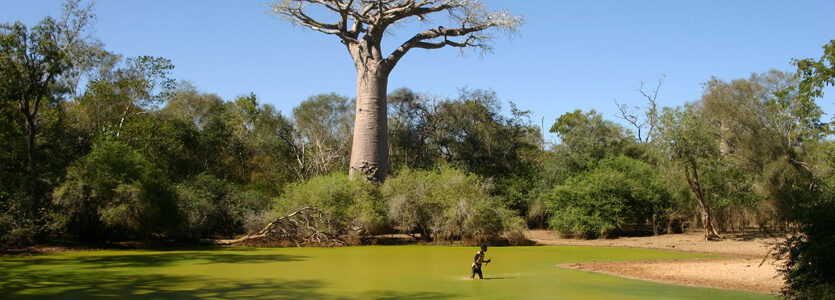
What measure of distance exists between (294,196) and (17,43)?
9.04 m

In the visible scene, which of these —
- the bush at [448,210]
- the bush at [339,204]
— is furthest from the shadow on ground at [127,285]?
the bush at [448,210]

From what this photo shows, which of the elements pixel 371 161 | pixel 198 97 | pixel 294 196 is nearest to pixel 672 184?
pixel 371 161

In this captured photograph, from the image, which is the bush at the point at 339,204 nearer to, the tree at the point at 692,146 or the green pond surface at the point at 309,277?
the green pond surface at the point at 309,277

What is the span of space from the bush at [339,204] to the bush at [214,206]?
1595 mm

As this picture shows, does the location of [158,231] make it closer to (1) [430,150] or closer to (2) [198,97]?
(1) [430,150]

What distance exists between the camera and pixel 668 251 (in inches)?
752

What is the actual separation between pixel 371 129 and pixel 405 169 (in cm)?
205

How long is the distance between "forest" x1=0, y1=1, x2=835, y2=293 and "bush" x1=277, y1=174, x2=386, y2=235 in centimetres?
6

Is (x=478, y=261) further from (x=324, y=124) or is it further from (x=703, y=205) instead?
(x=324, y=124)

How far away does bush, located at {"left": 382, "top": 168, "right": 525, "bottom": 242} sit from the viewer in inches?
799

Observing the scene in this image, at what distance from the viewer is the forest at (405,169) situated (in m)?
16.9

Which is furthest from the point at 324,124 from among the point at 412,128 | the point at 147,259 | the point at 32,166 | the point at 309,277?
the point at 309,277

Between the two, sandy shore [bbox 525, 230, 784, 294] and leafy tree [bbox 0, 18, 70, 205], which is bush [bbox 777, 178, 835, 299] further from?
leafy tree [bbox 0, 18, 70, 205]

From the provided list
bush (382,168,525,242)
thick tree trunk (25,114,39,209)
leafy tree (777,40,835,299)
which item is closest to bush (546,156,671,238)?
bush (382,168,525,242)
